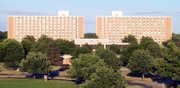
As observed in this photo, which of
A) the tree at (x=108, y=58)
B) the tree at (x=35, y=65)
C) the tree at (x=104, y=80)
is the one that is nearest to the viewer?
the tree at (x=104, y=80)

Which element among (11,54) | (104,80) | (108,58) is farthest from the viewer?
(11,54)

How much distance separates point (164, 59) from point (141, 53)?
17.3 m

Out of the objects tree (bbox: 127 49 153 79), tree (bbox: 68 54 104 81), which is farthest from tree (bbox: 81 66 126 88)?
tree (bbox: 127 49 153 79)

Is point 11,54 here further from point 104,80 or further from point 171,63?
point 104,80

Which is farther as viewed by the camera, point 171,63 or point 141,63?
point 141,63

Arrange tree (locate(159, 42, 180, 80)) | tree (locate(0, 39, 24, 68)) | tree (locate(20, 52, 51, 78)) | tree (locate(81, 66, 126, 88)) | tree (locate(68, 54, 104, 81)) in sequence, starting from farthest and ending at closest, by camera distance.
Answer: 1. tree (locate(0, 39, 24, 68))
2. tree (locate(20, 52, 51, 78))
3. tree (locate(68, 54, 104, 81))
4. tree (locate(159, 42, 180, 80))
5. tree (locate(81, 66, 126, 88))

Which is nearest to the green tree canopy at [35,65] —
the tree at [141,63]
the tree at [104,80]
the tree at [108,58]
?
the tree at [108,58]

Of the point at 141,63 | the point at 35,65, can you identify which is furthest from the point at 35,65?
the point at 141,63

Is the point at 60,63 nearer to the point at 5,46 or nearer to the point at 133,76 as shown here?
the point at 5,46

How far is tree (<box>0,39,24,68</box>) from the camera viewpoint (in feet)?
329

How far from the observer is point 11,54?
10181 cm

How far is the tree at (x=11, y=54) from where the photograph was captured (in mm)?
100250

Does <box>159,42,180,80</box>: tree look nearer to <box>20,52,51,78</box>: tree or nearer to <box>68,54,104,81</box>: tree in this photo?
<box>68,54,104,81</box>: tree

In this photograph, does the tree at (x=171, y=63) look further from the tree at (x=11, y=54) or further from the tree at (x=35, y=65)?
the tree at (x=11, y=54)
